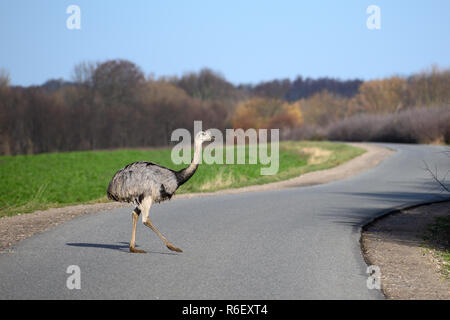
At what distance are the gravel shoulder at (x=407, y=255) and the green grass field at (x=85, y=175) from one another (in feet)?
29.9

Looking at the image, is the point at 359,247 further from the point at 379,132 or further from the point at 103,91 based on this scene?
the point at 103,91

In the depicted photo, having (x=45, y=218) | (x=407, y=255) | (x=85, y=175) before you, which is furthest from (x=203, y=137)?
(x=85, y=175)

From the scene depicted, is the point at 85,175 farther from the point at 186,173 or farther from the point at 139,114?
the point at 139,114

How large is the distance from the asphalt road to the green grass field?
5.09 meters

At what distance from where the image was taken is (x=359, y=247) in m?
9.50

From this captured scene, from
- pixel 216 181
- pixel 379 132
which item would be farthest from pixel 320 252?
pixel 379 132

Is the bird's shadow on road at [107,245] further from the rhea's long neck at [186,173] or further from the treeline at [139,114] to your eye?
the treeline at [139,114]

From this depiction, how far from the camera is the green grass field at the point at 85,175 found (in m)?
21.8

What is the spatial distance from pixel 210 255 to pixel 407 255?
3.47 meters

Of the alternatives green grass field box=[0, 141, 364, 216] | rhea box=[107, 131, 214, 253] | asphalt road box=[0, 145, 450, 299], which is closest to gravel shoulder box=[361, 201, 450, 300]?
asphalt road box=[0, 145, 450, 299]

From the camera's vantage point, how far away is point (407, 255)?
930cm

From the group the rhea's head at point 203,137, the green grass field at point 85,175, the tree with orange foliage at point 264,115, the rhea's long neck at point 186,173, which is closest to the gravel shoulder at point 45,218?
the green grass field at point 85,175

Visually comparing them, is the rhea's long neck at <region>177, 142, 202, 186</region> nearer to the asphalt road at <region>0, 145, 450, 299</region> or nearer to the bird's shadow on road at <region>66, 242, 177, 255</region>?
the asphalt road at <region>0, 145, 450, 299</region>

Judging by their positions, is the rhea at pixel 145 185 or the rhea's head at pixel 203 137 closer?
the rhea at pixel 145 185
